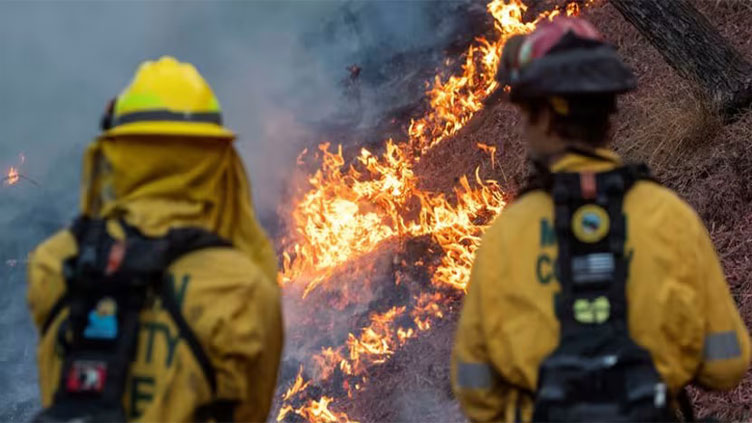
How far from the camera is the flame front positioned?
775 centimetres

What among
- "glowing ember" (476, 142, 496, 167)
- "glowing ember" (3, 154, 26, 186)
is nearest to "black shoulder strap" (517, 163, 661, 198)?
"glowing ember" (476, 142, 496, 167)

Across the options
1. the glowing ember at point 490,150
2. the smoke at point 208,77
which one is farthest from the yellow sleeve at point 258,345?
the glowing ember at point 490,150

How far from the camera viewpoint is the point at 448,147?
1014cm

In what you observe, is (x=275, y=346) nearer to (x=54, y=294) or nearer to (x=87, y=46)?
(x=54, y=294)

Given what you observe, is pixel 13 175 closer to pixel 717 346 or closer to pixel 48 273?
pixel 48 273

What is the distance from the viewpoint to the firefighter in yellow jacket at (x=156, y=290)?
2.56 m

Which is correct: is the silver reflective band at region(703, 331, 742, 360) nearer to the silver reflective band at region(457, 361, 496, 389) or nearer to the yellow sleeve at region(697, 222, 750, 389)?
the yellow sleeve at region(697, 222, 750, 389)

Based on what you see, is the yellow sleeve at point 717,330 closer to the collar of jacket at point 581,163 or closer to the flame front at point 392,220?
the collar of jacket at point 581,163

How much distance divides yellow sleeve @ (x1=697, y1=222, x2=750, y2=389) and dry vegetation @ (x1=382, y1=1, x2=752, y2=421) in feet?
10.5

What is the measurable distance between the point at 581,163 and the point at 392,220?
6.20 m

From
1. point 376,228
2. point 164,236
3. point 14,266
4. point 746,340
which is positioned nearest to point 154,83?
point 164,236

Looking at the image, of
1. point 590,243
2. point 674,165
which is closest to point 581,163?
point 590,243

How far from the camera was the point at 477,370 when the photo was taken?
270cm

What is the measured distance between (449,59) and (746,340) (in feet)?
29.4
